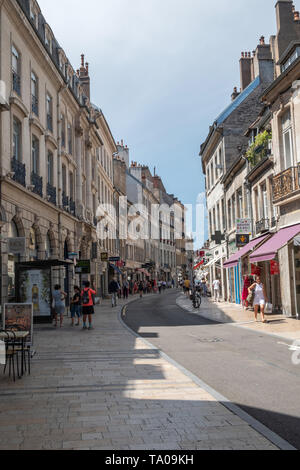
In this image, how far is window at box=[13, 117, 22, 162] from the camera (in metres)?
20.9

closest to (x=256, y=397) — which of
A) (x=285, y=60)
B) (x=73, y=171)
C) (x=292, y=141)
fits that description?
(x=292, y=141)

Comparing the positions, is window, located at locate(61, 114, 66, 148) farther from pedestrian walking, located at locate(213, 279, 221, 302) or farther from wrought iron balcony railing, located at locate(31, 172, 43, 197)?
pedestrian walking, located at locate(213, 279, 221, 302)

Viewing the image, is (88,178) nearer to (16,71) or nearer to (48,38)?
(48,38)

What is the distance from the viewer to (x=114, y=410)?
19.8 ft

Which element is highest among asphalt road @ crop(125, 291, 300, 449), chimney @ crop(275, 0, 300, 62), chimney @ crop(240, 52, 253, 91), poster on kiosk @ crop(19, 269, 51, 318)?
chimney @ crop(240, 52, 253, 91)

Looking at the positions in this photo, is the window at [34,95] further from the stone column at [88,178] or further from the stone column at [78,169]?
the stone column at [88,178]

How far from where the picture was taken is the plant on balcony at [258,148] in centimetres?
2191

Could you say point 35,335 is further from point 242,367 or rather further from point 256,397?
point 256,397

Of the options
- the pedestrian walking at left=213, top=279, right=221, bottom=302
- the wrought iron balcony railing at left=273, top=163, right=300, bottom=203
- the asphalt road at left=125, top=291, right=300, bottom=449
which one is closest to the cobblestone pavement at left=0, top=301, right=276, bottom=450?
the asphalt road at left=125, top=291, right=300, bottom=449

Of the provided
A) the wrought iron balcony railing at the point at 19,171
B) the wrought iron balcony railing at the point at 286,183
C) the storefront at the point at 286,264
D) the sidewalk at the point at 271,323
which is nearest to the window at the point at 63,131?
the wrought iron balcony railing at the point at 19,171

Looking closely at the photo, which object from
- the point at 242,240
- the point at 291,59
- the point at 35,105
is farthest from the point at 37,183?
the point at 291,59

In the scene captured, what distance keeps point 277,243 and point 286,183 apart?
2.36 metres

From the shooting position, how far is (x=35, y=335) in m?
14.9

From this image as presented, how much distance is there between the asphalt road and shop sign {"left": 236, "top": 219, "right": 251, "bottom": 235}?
26.2 ft
